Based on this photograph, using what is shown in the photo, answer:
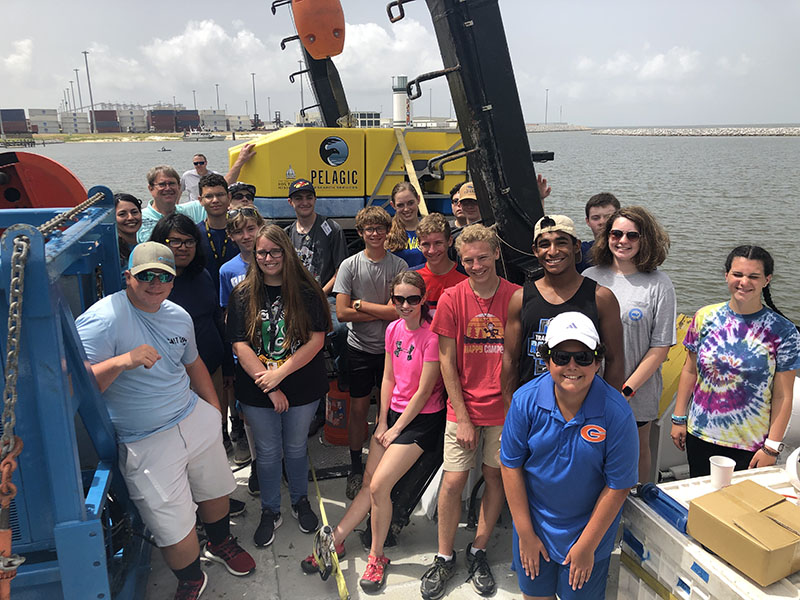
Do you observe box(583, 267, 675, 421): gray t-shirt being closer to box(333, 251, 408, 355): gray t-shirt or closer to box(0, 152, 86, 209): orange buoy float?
box(333, 251, 408, 355): gray t-shirt

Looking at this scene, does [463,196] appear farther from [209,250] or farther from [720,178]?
[720,178]

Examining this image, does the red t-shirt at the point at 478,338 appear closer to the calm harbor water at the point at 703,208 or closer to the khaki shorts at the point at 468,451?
the khaki shorts at the point at 468,451

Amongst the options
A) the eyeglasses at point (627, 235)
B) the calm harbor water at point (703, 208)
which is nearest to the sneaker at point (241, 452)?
the eyeglasses at point (627, 235)

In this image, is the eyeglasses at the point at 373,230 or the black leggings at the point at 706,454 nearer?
the black leggings at the point at 706,454

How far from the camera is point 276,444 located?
3412 millimetres

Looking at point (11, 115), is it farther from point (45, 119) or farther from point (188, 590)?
point (188, 590)

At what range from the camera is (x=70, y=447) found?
6.97 feet

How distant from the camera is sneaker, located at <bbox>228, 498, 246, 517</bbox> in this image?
3.64 metres

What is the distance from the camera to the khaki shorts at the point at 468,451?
2.99m

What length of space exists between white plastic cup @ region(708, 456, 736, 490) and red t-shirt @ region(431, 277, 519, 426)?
99cm

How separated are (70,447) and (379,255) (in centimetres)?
221

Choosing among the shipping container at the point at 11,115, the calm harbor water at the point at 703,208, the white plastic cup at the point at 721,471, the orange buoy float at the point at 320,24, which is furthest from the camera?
the shipping container at the point at 11,115

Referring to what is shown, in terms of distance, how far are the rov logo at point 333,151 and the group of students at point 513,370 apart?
7.47ft

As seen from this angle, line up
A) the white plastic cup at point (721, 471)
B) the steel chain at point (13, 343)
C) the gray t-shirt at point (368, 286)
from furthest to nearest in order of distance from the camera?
the gray t-shirt at point (368, 286) < the white plastic cup at point (721, 471) < the steel chain at point (13, 343)
